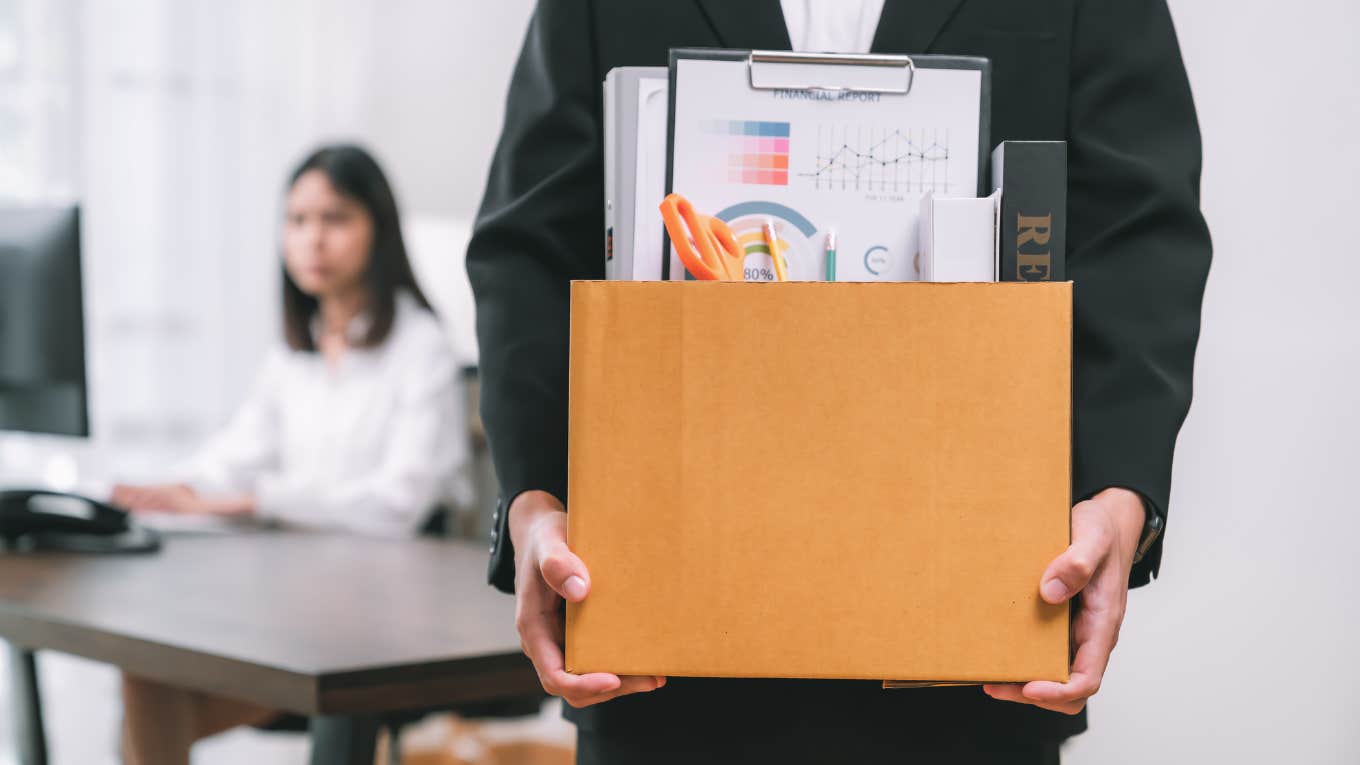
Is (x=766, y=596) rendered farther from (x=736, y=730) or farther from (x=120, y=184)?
(x=120, y=184)

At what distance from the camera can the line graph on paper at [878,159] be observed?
1.91 feet

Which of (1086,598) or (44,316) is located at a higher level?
(44,316)

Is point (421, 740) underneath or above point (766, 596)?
underneath

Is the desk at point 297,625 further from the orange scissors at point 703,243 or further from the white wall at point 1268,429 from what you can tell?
the white wall at point 1268,429

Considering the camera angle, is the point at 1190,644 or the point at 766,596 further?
the point at 1190,644

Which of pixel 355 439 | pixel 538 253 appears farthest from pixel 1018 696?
pixel 355 439

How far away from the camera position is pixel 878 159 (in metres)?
0.58

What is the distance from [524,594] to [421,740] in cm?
235

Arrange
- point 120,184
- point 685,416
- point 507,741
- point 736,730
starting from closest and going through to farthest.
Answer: point 685,416 → point 736,730 → point 507,741 → point 120,184

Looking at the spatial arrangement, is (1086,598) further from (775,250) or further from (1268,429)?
(1268,429)

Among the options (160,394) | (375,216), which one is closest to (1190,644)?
(375,216)

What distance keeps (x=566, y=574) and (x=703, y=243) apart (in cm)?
16

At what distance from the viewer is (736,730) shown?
65cm

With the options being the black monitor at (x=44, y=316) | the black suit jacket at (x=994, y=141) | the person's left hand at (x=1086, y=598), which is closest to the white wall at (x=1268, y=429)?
the black suit jacket at (x=994, y=141)
